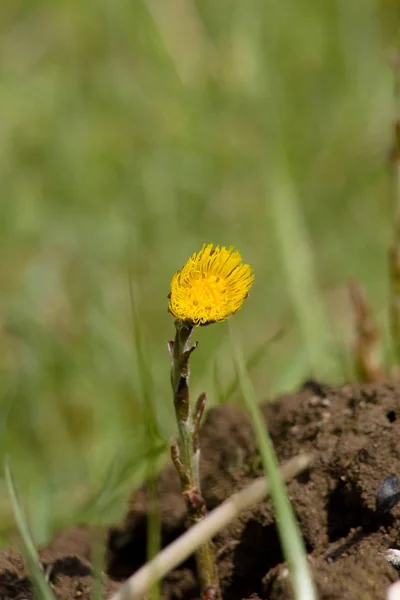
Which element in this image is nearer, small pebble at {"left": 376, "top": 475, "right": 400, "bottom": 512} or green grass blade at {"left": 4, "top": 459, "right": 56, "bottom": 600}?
green grass blade at {"left": 4, "top": 459, "right": 56, "bottom": 600}

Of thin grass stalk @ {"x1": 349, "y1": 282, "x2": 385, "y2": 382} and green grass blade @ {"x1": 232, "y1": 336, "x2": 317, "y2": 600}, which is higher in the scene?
thin grass stalk @ {"x1": 349, "y1": 282, "x2": 385, "y2": 382}

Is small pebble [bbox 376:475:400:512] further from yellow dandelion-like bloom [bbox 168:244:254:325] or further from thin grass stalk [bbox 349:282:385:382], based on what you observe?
thin grass stalk [bbox 349:282:385:382]

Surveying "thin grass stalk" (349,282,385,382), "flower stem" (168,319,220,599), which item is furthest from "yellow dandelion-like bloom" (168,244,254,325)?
"thin grass stalk" (349,282,385,382)

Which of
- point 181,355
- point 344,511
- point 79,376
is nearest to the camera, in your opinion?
point 181,355

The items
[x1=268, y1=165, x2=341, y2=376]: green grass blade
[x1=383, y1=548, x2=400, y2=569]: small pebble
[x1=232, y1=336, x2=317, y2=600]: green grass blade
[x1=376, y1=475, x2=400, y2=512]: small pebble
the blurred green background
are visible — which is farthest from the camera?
the blurred green background

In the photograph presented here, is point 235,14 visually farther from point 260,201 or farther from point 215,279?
point 215,279

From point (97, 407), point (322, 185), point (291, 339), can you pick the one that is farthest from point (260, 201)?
point (97, 407)

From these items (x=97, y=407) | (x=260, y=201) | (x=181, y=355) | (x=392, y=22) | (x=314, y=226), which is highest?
(x=392, y=22)

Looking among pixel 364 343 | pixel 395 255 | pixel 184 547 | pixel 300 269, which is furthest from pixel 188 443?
pixel 300 269
